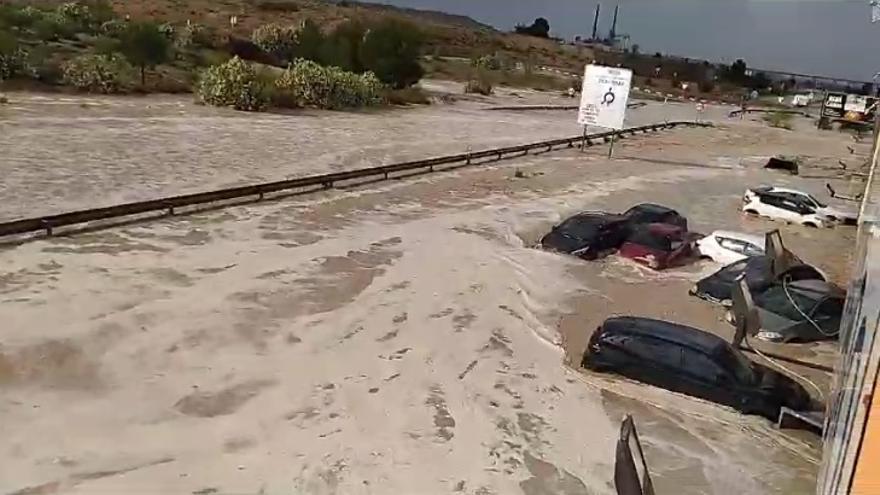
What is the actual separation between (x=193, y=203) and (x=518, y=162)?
17.6 metres

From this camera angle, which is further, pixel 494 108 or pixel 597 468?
pixel 494 108

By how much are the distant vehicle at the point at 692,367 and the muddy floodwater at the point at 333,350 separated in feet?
0.84

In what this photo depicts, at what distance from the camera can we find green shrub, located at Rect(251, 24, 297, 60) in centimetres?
6281

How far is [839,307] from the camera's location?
15930 millimetres

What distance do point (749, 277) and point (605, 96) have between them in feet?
72.6

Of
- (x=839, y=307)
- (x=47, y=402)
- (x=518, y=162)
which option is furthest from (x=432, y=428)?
(x=518, y=162)

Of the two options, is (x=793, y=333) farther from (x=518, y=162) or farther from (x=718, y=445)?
(x=518, y=162)

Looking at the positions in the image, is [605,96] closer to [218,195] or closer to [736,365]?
[218,195]

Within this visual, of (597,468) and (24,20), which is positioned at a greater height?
(24,20)

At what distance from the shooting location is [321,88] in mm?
48062

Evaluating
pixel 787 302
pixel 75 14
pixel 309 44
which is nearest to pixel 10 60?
pixel 75 14

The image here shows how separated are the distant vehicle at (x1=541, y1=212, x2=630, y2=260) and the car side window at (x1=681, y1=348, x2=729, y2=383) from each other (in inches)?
313

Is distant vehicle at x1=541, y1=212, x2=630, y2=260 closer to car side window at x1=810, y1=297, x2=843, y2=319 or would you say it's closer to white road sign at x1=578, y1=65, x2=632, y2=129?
car side window at x1=810, y1=297, x2=843, y2=319

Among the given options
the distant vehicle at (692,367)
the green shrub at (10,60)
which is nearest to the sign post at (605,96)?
the distant vehicle at (692,367)
